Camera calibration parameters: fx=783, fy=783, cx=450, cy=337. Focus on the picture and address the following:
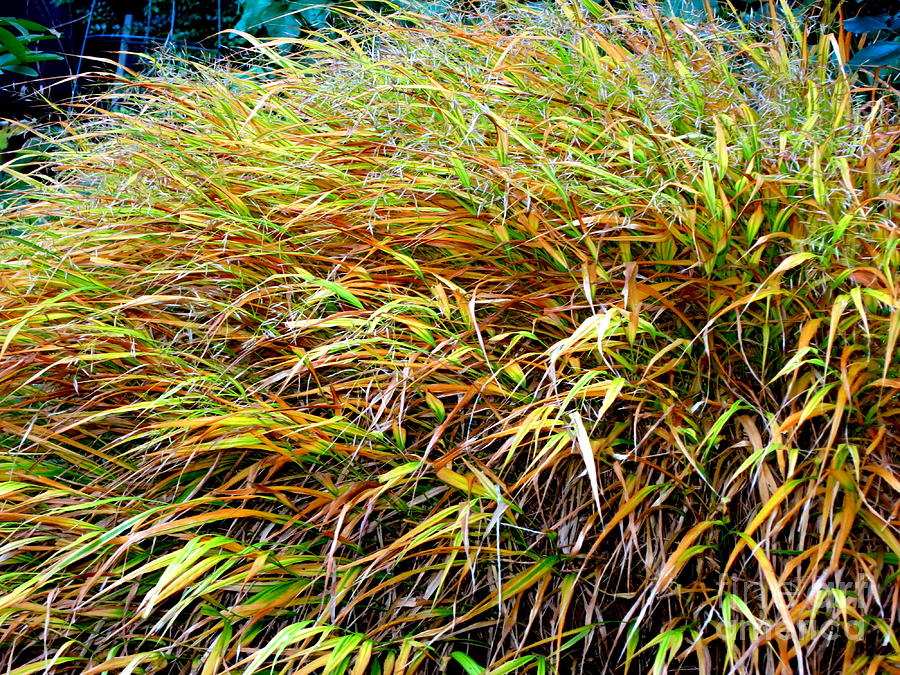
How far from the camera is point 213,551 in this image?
1193mm

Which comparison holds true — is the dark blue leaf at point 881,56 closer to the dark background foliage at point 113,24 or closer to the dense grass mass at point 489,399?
the dense grass mass at point 489,399

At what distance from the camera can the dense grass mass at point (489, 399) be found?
112 centimetres

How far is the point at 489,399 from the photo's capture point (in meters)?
1.30

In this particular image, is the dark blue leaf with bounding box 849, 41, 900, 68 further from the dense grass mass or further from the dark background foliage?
the dark background foliage

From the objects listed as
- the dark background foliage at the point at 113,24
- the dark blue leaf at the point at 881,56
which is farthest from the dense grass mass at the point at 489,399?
the dark background foliage at the point at 113,24

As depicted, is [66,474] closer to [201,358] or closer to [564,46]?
[201,358]

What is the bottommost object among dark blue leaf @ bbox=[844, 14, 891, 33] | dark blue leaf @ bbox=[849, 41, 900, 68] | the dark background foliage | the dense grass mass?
the dark background foliage

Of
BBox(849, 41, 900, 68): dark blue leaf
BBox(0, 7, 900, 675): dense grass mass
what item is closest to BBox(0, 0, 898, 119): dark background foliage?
BBox(0, 7, 900, 675): dense grass mass

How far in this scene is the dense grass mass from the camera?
1.12 meters

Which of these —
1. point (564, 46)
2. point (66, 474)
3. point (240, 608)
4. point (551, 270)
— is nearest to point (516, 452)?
point (551, 270)

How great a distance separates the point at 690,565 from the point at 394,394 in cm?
54

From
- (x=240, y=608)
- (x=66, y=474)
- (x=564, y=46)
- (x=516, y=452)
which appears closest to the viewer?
(x=240, y=608)

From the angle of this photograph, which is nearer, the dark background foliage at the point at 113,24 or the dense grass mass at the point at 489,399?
the dense grass mass at the point at 489,399

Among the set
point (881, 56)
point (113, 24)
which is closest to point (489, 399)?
point (881, 56)
